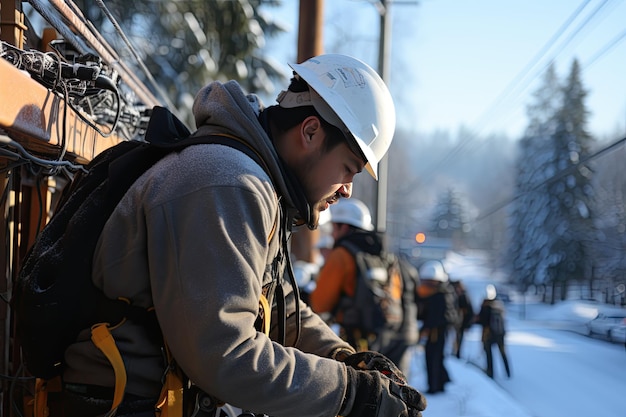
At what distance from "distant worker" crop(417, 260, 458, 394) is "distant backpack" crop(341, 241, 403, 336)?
3838 mm

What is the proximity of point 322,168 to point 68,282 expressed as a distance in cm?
89

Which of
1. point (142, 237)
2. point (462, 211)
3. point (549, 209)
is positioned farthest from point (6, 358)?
point (462, 211)

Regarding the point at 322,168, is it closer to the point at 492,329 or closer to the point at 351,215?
the point at 351,215

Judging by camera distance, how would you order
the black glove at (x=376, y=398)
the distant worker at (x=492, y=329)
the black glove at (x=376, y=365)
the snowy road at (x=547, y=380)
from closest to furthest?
the black glove at (x=376, y=398) → the black glove at (x=376, y=365) → the snowy road at (x=547, y=380) → the distant worker at (x=492, y=329)

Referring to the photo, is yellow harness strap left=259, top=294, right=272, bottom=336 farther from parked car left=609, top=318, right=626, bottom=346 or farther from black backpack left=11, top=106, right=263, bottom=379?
parked car left=609, top=318, right=626, bottom=346

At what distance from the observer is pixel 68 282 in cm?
204

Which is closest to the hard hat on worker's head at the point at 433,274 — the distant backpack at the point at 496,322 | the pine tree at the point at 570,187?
the distant backpack at the point at 496,322

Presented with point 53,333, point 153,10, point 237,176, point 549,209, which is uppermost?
point 153,10

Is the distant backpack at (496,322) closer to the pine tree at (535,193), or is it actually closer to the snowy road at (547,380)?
the snowy road at (547,380)

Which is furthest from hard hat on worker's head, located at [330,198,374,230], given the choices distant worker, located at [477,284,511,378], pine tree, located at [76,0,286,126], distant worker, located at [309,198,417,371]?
pine tree, located at [76,0,286,126]

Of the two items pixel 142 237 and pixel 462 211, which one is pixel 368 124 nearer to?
pixel 142 237

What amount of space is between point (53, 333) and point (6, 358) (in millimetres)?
1080

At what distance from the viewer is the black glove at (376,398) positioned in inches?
86.5

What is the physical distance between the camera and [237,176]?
6.59 feet
